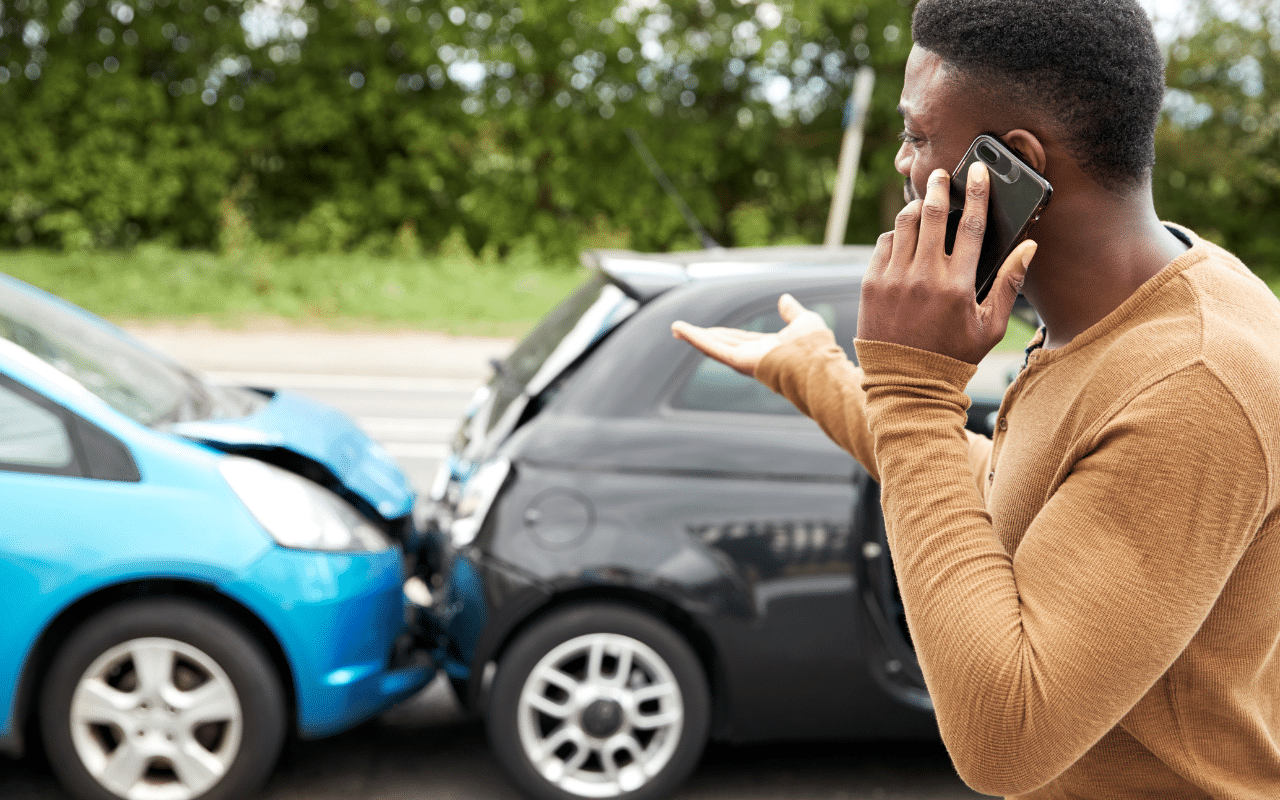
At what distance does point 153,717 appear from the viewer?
299cm

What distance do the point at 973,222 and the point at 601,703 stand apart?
2.33 metres

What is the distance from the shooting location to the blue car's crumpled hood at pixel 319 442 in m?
3.32

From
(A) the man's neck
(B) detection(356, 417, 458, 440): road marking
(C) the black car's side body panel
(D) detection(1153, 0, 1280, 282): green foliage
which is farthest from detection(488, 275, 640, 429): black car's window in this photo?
(D) detection(1153, 0, 1280, 282): green foliage

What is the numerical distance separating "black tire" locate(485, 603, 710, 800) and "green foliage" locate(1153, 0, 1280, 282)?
20157 millimetres

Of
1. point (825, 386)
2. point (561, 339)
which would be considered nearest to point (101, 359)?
point (561, 339)

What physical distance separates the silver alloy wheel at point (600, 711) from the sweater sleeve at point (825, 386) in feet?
5.25

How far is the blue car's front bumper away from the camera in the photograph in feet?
9.83

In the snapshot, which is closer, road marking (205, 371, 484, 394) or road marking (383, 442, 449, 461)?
road marking (383, 442, 449, 461)

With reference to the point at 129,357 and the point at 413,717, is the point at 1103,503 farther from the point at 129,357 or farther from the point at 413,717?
the point at 129,357

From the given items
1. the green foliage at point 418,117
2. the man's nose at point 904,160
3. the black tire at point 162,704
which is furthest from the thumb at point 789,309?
the green foliage at point 418,117

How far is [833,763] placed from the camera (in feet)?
11.5

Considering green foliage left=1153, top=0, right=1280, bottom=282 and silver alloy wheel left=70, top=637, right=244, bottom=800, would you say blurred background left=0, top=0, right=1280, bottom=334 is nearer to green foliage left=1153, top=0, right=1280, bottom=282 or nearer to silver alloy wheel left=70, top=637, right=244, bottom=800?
green foliage left=1153, top=0, right=1280, bottom=282

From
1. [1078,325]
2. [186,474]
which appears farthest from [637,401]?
[1078,325]

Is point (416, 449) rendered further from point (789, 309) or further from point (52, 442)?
point (789, 309)
